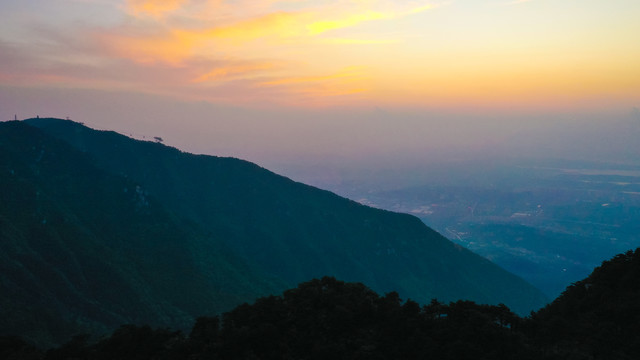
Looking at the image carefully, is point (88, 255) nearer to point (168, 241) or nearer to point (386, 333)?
point (168, 241)

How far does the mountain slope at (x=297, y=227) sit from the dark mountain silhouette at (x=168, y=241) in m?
0.36

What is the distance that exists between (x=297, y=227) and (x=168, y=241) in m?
45.3

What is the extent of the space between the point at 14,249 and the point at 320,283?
52149 millimetres

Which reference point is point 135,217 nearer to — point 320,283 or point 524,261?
point 320,283

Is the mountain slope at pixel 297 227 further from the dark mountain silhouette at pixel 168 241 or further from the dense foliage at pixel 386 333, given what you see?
the dense foliage at pixel 386 333

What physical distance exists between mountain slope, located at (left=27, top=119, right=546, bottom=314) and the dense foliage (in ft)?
247

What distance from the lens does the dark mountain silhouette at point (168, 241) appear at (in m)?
73.1

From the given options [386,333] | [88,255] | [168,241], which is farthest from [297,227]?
[386,333]

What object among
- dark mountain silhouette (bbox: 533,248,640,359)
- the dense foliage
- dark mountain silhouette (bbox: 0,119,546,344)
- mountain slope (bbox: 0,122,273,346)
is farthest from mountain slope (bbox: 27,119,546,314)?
dark mountain silhouette (bbox: 533,248,640,359)

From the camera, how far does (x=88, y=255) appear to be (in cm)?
8075

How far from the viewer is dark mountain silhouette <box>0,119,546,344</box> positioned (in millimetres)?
73125

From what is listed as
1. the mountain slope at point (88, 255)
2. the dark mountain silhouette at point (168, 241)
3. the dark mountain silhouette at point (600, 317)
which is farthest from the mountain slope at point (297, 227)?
the dark mountain silhouette at point (600, 317)

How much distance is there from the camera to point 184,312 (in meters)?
77.8

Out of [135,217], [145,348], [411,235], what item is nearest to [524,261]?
[411,235]
